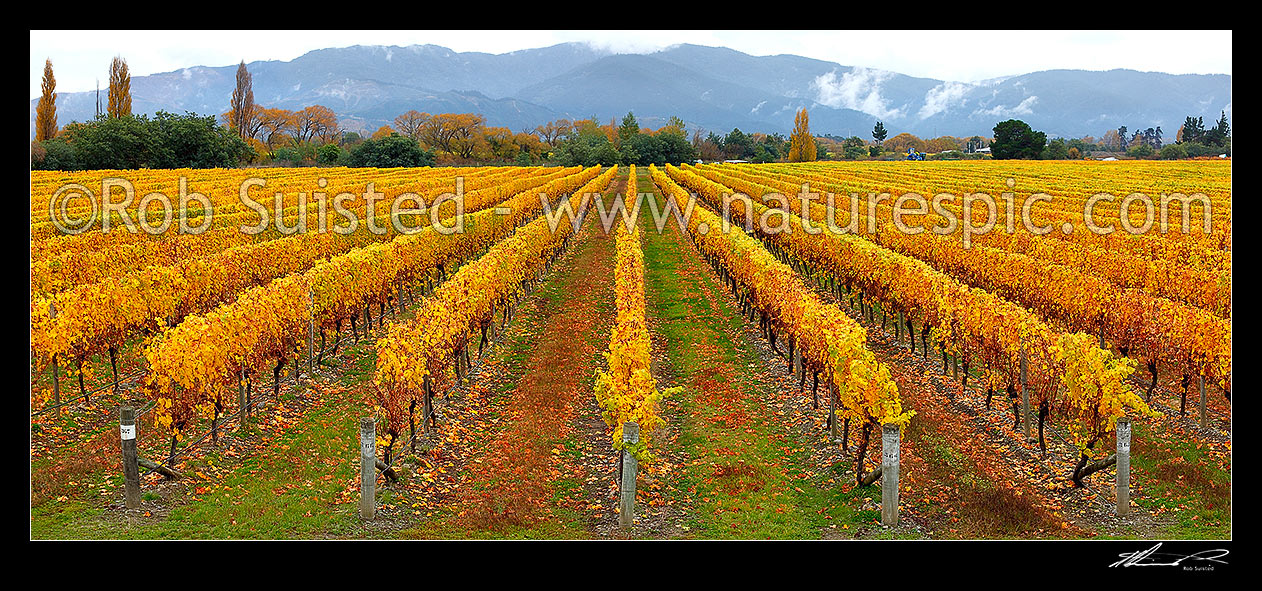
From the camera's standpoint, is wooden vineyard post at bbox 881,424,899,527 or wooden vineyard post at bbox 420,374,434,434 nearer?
wooden vineyard post at bbox 881,424,899,527

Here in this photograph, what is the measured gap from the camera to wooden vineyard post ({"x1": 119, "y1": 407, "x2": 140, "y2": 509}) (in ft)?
32.0

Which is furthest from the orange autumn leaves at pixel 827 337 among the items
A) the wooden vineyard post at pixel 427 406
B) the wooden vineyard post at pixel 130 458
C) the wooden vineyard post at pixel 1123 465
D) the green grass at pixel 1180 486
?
the wooden vineyard post at pixel 130 458

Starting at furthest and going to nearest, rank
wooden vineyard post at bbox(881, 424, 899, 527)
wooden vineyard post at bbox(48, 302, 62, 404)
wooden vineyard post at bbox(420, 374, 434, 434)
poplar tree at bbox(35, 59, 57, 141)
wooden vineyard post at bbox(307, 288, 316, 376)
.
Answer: poplar tree at bbox(35, 59, 57, 141)
wooden vineyard post at bbox(307, 288, 316, 376)
wooden vineyard post at bbox(48, 302, 62, 404)
wooden vineyard post at bbox(420, 374, 434, 434)
wooden vineyard post at bbox(881, 424, 899, 527)

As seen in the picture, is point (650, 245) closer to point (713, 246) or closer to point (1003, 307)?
point (713, 246)

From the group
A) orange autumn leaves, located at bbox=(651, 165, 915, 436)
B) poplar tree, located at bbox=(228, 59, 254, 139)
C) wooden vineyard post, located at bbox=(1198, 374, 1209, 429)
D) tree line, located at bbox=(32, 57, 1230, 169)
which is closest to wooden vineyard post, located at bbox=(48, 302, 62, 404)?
orange autumn leaves, located at bbox=(651, 165, 915, 436)

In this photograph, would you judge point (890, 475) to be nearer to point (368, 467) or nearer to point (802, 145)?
point (368, 467)

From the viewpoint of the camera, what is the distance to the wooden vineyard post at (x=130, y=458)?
384 inches

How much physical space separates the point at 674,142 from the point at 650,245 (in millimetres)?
87798

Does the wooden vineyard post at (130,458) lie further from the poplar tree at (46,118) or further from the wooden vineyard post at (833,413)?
the poplar tree at (46,118)

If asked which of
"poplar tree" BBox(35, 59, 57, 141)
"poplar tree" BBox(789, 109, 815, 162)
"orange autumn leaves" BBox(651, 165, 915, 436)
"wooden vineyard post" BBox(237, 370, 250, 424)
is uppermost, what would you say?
"poplar tree" BBox(789, 109, 815, 162)

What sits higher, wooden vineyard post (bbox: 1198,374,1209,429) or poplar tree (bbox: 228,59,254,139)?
poplar tree (bbox: 228,59,254,139)

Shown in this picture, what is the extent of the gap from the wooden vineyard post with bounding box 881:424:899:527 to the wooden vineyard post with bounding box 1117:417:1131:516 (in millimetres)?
2695

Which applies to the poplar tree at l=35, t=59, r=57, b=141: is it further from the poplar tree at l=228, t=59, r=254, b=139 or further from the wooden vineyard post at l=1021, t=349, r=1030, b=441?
the wooden vineyard post at l=1021, t=349, r=1030, b=441

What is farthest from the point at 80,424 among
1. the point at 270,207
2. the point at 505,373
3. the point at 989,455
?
the point at 270,207
